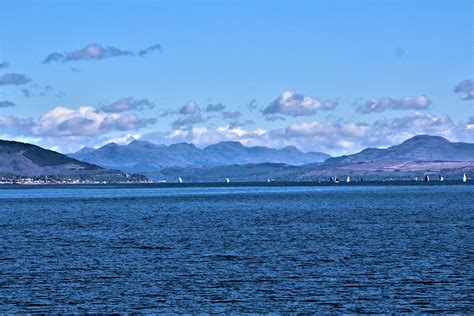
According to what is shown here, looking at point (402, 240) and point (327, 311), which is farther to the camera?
point (402, 240)

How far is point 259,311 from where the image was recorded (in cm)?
5512

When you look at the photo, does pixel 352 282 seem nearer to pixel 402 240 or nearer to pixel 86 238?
pixel 402 240

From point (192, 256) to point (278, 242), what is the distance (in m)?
18.5

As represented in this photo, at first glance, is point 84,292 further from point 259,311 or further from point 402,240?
point 402,240

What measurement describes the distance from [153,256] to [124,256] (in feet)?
9.64

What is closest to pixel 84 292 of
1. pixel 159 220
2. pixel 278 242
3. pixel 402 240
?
pixel 278 242

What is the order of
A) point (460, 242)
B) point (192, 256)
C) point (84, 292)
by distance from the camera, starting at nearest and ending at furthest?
point (84, 292), point (192, 256), point (460, 242)

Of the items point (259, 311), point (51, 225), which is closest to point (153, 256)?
point (259, 311)

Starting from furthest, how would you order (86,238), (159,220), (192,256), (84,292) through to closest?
(159,220), (86,238), (192,256), (84,292)

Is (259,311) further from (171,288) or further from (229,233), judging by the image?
(229,233)

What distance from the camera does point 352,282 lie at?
66438 mm

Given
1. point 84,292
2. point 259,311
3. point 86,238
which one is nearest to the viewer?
point 259,311

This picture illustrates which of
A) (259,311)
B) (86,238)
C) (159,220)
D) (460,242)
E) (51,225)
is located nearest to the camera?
(259,311)

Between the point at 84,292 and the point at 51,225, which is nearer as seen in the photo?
the point at 84,292
